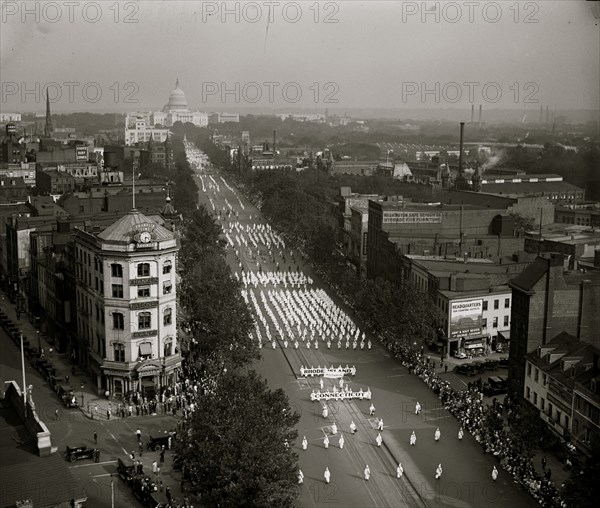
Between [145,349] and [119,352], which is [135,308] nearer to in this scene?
[145,349]

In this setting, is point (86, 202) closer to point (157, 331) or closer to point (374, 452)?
point (157, 331)

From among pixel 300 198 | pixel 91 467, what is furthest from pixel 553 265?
pixel 300 198

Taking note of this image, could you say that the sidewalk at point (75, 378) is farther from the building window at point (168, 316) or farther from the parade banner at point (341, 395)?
the parade banner at point (341, 395)

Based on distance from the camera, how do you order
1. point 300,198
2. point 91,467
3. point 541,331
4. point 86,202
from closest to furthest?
point 91,467, point 541,331, point 86,202, point 300,198

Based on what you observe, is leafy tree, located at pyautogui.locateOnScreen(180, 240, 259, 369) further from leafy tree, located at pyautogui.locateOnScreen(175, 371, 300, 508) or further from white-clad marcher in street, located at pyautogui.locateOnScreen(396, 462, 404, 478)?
white-clad marcher in street, located at pyautogui.locateOnScreen(396, 462, 404, 478)

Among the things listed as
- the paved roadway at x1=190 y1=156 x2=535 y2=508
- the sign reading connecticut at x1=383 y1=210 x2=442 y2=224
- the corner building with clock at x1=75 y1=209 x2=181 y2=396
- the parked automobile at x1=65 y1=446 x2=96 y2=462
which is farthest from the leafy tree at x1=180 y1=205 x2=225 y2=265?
the parked automobile at x1=65 y1=446 x2=96 y2=462


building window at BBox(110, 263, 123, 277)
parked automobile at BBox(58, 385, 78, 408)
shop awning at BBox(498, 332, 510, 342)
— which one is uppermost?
building window at BBox(110, 263, 123, 277)

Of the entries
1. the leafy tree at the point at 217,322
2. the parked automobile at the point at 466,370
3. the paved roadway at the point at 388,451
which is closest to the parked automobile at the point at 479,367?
the parked automobile at the point at 466,370

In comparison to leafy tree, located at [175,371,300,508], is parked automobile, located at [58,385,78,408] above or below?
below
